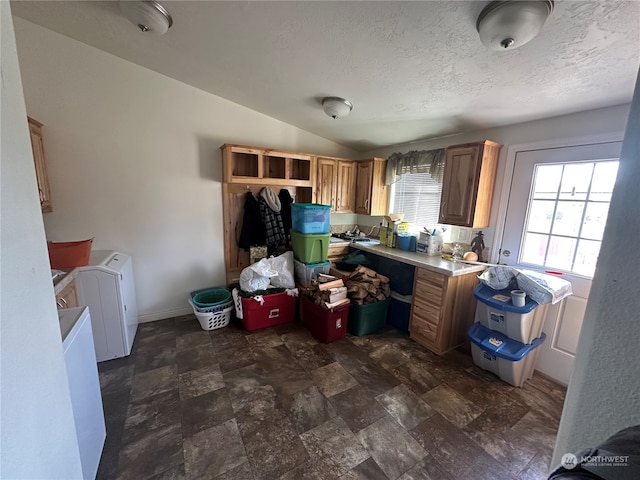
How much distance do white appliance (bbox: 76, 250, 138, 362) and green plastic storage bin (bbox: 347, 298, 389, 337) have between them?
2.15 meters

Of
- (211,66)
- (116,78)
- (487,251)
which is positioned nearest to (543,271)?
(487,251)

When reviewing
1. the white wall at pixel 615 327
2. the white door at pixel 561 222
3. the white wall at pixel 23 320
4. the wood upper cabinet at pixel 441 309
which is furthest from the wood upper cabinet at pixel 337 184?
the white wall at pixel 615 327

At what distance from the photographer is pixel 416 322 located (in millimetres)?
2680

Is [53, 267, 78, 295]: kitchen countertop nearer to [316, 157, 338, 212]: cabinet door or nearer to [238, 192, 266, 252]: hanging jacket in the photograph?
[238, 192, 266, 252]: hanging jacket

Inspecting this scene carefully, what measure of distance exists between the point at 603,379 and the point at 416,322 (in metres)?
2.16

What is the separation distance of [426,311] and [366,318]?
0.61 metres

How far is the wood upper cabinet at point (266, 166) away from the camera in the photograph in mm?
2916

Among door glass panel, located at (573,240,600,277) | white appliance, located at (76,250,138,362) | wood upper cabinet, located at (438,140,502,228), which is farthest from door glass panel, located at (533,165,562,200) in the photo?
white appliance, located at (76,250,138,362)

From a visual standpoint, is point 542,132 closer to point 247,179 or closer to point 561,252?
point 561,252

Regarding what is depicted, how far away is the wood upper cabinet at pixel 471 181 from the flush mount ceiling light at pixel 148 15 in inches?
99.9

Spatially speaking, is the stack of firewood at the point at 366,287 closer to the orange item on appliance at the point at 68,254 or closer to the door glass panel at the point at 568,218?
the door glass panel at the point at 568,218

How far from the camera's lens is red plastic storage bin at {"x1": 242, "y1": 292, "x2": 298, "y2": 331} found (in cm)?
282

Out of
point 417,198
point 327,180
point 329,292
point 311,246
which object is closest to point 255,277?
point 311,246

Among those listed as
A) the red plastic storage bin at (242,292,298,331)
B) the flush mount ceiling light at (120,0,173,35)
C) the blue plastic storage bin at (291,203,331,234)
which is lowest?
the red plastic storage bin at (242,292,298,331)
